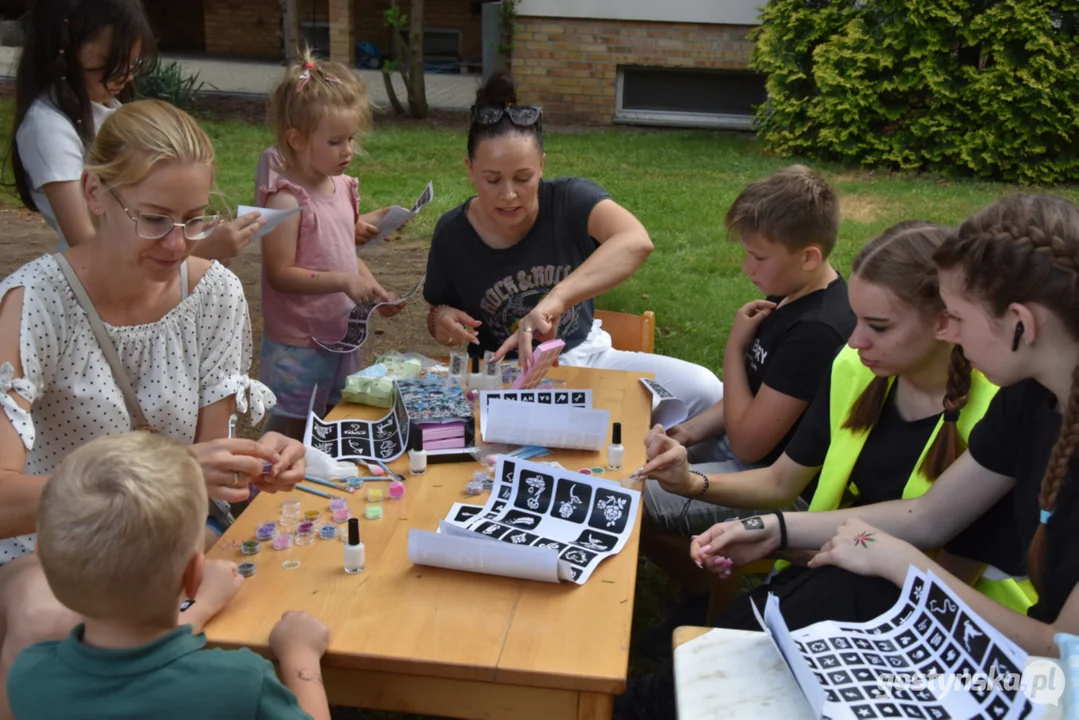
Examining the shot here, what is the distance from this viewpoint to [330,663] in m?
1.73

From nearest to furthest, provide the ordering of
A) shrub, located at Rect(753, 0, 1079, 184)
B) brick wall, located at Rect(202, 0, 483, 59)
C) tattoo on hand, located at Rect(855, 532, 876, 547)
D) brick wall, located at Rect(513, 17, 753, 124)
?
tattoo on hand, located at Rect(855, 532, 876, 547)
shrub, located at Rect(753, 0, 1079, 184)
brick wall, located at Rect(513, 17, 753, 124)
brick wall, located at Rect(202, 0, 483, 59)

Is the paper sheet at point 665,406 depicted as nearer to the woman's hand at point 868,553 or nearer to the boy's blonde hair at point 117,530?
the woman's hand at point 868,553

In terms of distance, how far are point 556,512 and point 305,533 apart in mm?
557

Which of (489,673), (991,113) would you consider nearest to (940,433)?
(489,673)

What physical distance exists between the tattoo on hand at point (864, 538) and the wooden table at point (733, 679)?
41 cm

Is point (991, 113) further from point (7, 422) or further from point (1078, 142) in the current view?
point (7, 422)

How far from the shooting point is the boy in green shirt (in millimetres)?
1439

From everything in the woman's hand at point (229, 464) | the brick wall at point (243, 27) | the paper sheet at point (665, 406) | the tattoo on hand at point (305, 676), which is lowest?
the paper sheet at point (665, 406)

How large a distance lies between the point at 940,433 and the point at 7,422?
82.6 inches

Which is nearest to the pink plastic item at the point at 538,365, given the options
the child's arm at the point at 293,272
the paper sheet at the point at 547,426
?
the paper sheet at the point at 547,426

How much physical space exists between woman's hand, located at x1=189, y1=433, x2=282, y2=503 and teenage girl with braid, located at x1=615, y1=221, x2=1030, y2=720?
3.17ft

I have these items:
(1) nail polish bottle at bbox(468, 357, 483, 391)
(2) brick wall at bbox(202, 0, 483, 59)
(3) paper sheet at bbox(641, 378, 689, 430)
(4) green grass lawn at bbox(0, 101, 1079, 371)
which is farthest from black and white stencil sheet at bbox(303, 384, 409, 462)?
(2) brick wall at bbox(202, 0, 483, 59)

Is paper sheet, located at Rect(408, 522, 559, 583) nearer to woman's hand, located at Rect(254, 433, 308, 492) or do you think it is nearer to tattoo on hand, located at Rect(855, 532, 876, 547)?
woman's hand, located at Rect(254, 433, 308, 492)

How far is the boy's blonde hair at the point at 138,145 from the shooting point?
218 centimetres
